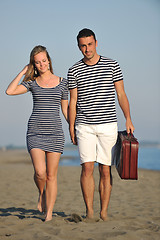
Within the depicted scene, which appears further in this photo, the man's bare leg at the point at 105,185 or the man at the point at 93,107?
the man's bare leg at the point at 105,185

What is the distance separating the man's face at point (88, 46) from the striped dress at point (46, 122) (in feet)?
1.91

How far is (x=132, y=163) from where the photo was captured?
4820 millimetres

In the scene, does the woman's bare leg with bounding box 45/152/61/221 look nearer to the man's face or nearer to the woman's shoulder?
the woman's shoulder

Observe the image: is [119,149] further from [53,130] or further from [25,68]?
[25,68]

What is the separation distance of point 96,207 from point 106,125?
9.23 feet

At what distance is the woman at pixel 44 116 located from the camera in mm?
5027

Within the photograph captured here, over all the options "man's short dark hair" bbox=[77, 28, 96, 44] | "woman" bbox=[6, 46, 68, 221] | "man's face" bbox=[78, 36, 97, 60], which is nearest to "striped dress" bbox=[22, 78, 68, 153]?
"woman" bbox=[6, 46, 68, 221]

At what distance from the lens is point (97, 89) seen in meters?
4.93

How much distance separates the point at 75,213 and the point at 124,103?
1659mm

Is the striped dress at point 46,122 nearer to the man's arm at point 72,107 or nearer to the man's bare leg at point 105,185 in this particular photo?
the man's arm at point 72,107

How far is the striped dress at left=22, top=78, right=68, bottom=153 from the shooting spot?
503 cm

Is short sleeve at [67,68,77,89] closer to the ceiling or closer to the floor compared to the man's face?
closer to the floor

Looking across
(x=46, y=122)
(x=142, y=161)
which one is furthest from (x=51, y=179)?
(x=142, y=161)

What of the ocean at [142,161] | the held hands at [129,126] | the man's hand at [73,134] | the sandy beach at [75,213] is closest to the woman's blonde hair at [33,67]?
the man's hand at [73,134]
